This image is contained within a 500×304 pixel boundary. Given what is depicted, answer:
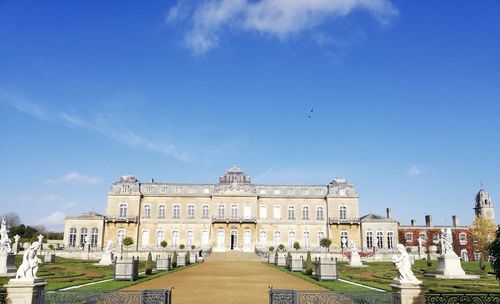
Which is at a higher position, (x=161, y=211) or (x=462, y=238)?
(x=161, y=211)

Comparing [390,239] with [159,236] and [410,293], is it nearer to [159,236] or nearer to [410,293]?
[159,236]

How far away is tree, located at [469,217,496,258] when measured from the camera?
2188 inches

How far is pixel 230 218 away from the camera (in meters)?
53.9

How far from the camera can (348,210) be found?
182 feet

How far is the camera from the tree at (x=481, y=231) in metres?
55.6

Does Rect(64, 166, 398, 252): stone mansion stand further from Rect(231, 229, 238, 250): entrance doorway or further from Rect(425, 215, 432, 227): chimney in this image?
Rect(425, 215, 432, 227): chimney

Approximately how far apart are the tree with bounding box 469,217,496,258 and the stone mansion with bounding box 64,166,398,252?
12.4 meters

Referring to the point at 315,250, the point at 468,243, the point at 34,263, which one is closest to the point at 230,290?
the point at 34,263

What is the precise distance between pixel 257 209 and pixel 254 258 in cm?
1143

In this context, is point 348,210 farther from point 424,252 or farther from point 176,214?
point 176,214

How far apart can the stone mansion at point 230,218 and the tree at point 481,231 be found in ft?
40.5

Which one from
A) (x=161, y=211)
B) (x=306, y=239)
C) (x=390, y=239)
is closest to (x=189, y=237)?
(x=161, y=211)

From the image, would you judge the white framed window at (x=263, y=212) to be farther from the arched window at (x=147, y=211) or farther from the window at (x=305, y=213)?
the arched window at (x=147, y=211)

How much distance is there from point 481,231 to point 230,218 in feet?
109
